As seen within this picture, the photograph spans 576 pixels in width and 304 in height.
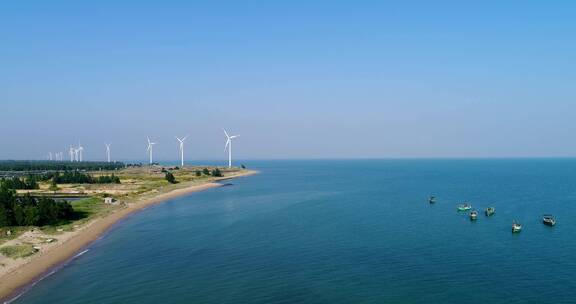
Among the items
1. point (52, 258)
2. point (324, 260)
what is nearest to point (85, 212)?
point (52, 258)

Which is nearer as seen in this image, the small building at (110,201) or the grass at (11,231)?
the grass at (11,231)

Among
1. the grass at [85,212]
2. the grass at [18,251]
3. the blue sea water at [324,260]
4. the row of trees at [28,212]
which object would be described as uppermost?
the row of trees at [28,212]

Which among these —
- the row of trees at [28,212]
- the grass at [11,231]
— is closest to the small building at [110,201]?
the row of trees at [28,212]

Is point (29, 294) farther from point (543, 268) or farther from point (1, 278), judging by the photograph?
point (543, 268)

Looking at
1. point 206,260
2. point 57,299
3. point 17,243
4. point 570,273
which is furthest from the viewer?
point 17,243

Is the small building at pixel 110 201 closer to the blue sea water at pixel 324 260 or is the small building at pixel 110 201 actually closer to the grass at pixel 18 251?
the blue sea water at pixel 324 260

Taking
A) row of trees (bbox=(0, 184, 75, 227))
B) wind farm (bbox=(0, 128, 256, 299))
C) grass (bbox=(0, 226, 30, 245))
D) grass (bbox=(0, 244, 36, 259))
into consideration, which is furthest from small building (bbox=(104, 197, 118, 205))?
grass (bbox=(0, 244, 36, 259))

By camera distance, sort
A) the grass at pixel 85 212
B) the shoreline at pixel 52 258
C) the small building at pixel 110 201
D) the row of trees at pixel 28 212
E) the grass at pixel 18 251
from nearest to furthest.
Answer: the shoreline at pixel 52 258, the grass at pixel 18 251, the row of trees at pixel 28 212, the grass at pixel 85 212, the small building at pixel 110 201

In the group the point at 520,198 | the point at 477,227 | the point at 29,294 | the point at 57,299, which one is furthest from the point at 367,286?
the point at 520,198
